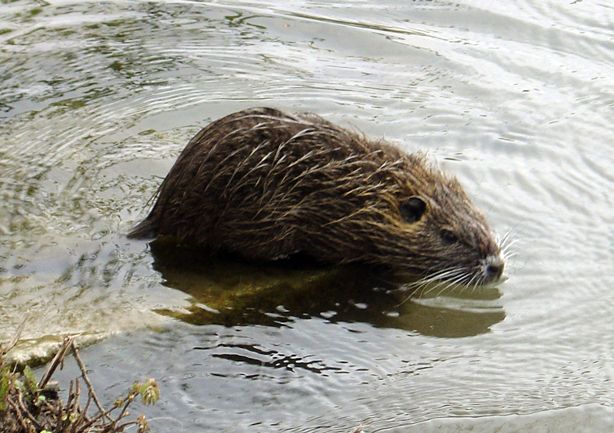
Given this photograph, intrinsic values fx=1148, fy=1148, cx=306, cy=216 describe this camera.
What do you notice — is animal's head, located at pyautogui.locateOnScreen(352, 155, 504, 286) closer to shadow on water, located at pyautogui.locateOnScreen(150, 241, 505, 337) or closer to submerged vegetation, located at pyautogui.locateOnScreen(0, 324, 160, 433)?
shadow on water, located at pyautogui.locateOnScreen(150, 241, 505, 337)

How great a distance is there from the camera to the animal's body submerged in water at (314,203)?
539cm

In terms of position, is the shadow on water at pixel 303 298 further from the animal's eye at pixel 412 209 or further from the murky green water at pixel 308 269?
the animal's eye at pixel 412 209

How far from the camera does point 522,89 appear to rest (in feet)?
24.0

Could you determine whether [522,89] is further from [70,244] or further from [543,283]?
[70,244]

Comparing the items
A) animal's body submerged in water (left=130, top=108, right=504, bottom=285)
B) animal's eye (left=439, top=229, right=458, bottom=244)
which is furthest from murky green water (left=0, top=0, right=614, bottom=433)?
animal's eye (left=439, top=229, right=458, bottom=244)

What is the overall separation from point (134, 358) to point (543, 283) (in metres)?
1.97

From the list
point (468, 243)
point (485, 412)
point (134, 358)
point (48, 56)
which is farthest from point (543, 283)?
point (48, 56)

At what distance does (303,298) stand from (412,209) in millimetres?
769

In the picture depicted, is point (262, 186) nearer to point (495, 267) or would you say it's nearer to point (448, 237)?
point (448, 237)

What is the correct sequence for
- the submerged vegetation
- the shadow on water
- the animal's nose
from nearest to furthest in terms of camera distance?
the submerged vegetation, the shadow on water, the animal's nose

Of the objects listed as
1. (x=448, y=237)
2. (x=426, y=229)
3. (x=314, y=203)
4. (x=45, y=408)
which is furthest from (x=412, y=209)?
(x=45, y=408)

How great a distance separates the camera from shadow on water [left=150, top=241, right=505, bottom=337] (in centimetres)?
500

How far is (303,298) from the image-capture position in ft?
17.1

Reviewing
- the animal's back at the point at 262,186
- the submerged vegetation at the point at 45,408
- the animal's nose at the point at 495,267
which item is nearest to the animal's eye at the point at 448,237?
the animal's nose at the point at 495,267
